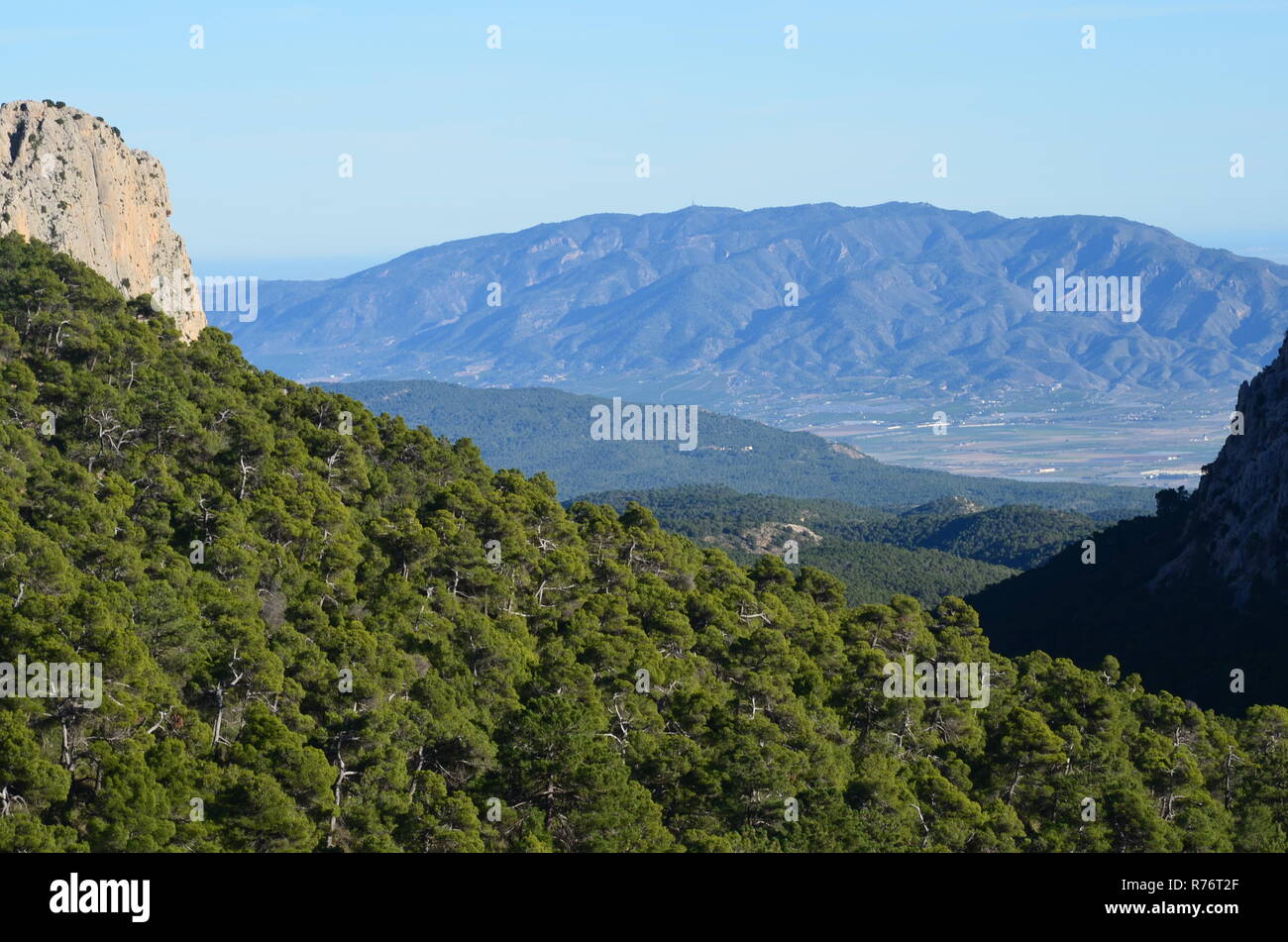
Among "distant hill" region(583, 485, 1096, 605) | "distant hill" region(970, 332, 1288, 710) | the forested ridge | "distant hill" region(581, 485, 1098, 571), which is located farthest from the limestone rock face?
"distant hill" region(581, 485, 1098, 571)

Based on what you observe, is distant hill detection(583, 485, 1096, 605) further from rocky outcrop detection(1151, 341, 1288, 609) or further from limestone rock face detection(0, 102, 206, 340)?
limestone rock face detection(0, 102, 206, 340)

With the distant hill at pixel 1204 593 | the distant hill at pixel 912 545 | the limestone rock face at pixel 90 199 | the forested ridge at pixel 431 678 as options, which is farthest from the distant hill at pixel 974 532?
the forested ridge at pixel 431 678

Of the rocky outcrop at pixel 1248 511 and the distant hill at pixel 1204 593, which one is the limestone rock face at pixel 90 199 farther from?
the rocky outcrop at pixel 1248 511

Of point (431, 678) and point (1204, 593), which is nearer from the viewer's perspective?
point (431, 678)

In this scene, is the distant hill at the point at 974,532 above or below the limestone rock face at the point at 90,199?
below

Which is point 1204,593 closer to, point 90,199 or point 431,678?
point 431,678

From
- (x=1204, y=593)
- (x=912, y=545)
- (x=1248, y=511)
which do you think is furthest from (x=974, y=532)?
(x=1204, y=593)

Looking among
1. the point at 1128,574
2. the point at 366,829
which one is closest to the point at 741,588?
the point at 366,829
